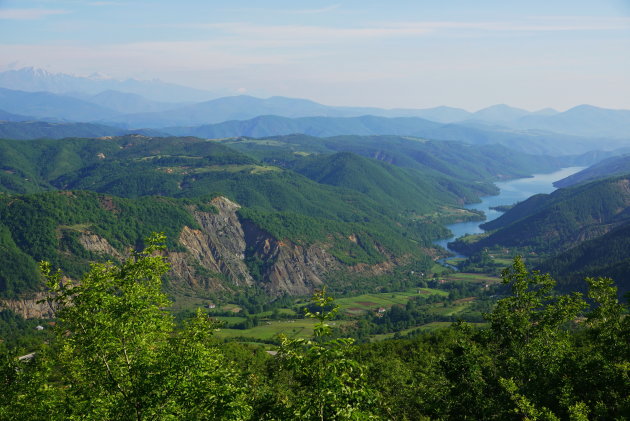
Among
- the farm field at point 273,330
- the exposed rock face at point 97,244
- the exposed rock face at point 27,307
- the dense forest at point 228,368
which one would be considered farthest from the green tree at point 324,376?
the exposed rock face at point 97,244

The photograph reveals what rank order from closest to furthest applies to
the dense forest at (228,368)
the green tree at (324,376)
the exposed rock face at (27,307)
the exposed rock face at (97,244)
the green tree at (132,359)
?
the green tree at (324,376), the dense forest at (228,368), the green tree at (132,359), the exposed rock face at (27,307), the exposed rock face at (97,244)

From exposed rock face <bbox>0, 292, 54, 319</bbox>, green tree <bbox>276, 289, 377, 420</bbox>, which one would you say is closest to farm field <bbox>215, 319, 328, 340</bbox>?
exposed rock face <bbox>0, 292, 54, 319</bbox>

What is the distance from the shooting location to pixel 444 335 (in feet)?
324

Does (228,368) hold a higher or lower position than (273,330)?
higher

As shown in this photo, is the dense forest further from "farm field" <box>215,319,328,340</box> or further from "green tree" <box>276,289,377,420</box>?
"farm field" <box>215,319,328,340</box>

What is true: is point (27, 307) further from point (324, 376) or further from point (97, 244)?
point (324, 376)

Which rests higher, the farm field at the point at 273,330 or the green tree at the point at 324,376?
the green tree at the point at 324,376

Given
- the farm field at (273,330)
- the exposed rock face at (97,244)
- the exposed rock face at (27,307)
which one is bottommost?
the farm field at (273,330)

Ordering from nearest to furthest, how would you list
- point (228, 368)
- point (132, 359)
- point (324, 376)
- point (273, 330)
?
point (324, 376), point (228, 368), point (132, 359), point (273, 330)

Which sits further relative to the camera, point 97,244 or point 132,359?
point 97,244

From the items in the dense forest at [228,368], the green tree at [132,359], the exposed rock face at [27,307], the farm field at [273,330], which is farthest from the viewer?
the farm field at [273,330]

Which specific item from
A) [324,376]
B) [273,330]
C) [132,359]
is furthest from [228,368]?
[273,330]

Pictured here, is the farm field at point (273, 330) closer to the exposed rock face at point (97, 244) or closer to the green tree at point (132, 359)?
the exposed rock face at point (97, 244)

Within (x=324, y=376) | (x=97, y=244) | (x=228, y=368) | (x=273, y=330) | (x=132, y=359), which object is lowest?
(x=273, y=330)
